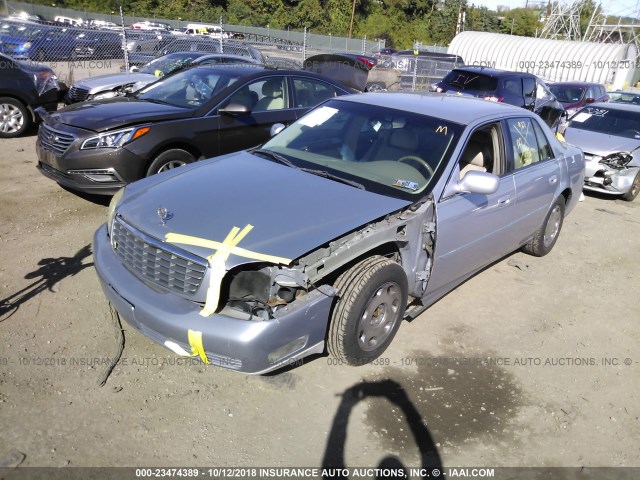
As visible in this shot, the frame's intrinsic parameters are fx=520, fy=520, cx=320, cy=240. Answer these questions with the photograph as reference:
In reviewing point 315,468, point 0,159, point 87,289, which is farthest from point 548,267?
A: point 0,159

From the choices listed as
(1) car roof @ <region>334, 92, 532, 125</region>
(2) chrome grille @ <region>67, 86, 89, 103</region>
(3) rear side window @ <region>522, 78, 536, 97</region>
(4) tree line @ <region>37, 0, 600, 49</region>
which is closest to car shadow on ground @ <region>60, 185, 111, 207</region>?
(1) car roof @ <region>334, 92, 532, 125</region>

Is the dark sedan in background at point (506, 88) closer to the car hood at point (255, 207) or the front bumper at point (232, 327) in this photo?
the car hood at point (255, 207)

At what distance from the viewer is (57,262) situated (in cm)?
467

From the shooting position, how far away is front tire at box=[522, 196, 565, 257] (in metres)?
5.49

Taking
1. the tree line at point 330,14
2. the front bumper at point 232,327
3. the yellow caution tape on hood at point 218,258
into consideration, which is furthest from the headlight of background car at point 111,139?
the tree line at point 330,14

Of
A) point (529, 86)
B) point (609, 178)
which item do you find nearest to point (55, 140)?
point (609, 178)

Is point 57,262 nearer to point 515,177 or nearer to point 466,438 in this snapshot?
point 466,438

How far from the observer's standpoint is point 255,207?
129 inches

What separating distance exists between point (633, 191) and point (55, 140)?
8710 mm

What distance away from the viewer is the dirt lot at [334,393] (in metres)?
2.89

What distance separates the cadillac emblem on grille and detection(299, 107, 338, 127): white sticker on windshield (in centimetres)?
177

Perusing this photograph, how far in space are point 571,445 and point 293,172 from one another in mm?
2547

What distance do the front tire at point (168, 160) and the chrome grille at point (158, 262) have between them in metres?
2.46

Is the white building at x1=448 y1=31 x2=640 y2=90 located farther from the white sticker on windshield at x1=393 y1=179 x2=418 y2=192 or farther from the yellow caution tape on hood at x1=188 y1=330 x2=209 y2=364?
the yellow caution tape on hood at x1=188 y1=330 x2=209 y2=364
